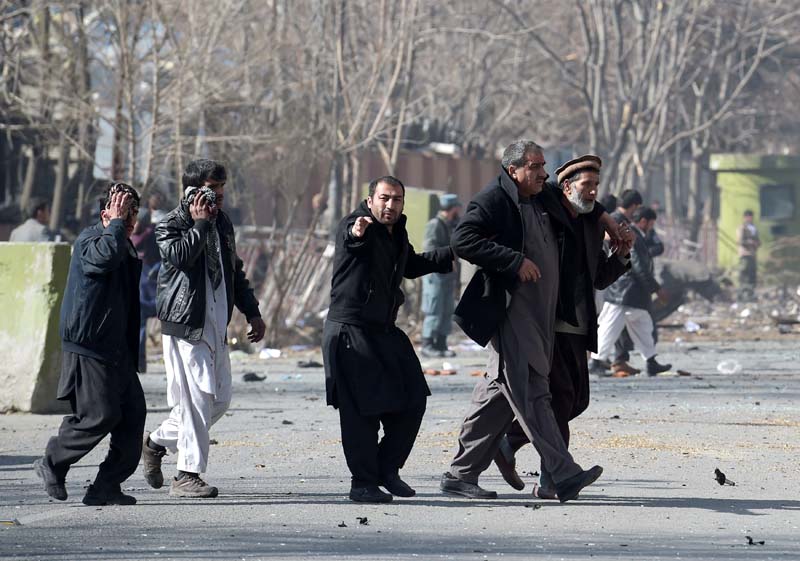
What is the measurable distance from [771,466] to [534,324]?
7.37ft

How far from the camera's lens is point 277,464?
9617 millimetres

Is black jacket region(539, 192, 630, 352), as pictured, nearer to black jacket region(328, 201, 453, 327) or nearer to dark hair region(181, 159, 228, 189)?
black jacket region(328, 201, 453, 327)

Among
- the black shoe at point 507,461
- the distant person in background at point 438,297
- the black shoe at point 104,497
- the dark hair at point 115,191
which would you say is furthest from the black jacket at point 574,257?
the distant person in background at point 438,297

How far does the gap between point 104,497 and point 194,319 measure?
0.96 meters

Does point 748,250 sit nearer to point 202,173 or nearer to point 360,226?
point 360,226

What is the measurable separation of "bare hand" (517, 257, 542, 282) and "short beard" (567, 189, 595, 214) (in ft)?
1.70

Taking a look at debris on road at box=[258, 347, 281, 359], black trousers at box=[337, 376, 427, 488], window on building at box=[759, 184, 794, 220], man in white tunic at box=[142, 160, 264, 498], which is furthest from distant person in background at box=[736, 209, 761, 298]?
man in white tunic at box=[142, 160, 264, 498]

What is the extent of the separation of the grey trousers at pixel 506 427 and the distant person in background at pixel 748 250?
23734mm

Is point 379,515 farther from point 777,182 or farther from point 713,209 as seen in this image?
point 713,209

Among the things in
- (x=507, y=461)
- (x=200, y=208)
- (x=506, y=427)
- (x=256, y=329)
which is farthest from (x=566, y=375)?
(x=200, y=208)

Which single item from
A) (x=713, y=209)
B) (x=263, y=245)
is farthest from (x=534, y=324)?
(x=713, y=209)

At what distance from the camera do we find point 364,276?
8.08m

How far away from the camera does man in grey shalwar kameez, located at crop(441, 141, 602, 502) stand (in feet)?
25.8

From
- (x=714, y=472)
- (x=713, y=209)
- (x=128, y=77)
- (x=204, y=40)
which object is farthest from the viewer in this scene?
(x=713, y=209)
